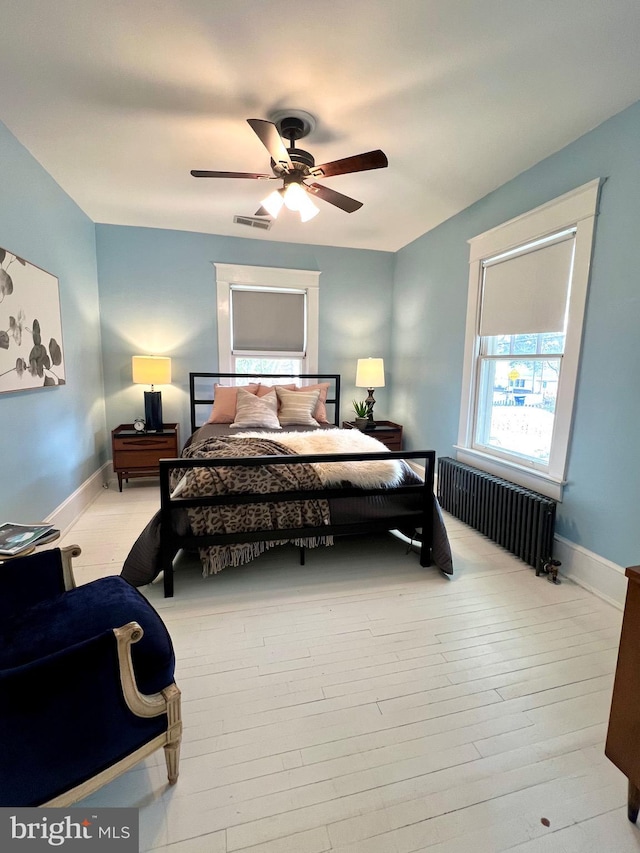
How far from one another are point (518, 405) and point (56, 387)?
361 cm

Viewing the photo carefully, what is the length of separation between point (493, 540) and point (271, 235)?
3767mm

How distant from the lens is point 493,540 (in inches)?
115

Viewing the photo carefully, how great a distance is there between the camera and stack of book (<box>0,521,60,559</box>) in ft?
5.00

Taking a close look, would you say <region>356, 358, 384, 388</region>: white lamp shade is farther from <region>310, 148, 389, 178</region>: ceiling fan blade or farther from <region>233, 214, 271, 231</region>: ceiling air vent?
<region>310, 148, 389, 178</region>: ceiling fan blade

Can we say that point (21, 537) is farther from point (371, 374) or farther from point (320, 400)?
point (371, 374)

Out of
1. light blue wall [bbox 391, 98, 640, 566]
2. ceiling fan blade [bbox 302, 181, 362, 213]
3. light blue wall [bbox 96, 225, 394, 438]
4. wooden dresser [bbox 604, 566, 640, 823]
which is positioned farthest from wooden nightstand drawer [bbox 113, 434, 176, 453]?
wooden dresser [bbox 604, 566, 640, 823]

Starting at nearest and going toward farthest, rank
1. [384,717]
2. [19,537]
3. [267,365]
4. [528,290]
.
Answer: [384,717] < [19,537] < [528,290] < [267,365]

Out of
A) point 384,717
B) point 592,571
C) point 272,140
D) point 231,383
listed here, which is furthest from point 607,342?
point 231,383

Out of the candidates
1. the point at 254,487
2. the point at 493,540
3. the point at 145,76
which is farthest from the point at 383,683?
the point at 145,76

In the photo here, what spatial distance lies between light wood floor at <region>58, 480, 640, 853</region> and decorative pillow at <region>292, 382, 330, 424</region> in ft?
6.52

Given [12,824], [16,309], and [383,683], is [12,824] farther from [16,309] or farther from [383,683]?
[16,309]

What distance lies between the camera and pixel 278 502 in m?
2.35

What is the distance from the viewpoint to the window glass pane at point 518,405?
2.71 m

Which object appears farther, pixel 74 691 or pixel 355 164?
pixel 355 164
